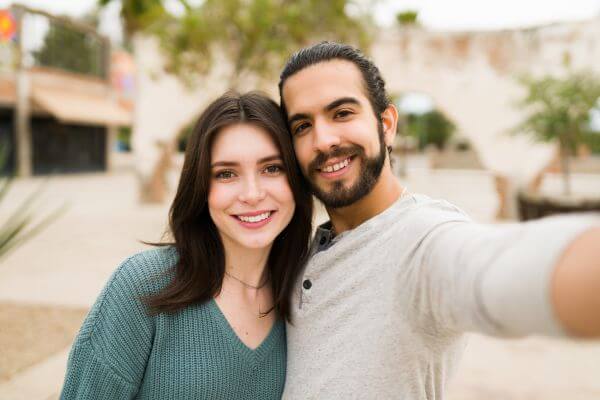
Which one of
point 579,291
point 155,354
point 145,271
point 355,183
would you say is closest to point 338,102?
point 355,183

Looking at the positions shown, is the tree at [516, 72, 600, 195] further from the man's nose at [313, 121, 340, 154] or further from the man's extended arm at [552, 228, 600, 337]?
the man's extended arm at [552, 228, 600, 337]

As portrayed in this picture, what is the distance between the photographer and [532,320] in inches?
29.8

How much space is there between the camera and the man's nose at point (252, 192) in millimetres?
1573

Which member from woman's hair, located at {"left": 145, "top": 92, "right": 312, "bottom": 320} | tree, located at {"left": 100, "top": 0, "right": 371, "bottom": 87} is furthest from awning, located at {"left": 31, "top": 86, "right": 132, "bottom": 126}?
woman's hair, located at {"left": 145, "top": 92, "right": 312, "bottom": 320}

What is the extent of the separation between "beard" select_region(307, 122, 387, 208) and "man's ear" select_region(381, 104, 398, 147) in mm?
182

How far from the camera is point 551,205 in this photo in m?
7.73

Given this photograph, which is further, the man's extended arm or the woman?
the woman

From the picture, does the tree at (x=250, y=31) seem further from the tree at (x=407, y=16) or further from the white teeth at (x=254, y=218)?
the tree at (x=407, y=16)

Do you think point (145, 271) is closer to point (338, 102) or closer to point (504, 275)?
point (338, 102)

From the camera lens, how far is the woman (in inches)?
57.4

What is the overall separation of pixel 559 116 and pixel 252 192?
25.4 ft

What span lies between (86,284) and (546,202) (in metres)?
6.29

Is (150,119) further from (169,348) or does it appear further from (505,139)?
(169,348)

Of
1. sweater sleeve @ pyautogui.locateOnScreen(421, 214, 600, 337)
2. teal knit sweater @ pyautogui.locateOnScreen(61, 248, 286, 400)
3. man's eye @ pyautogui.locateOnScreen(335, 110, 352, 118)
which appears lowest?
teal knit sweater @ pyautogui.locateOnScreen(61, 248, 286, 400)
